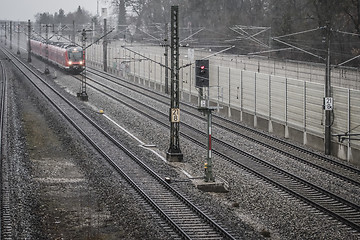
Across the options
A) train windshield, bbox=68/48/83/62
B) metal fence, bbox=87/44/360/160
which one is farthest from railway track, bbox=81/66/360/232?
train windshield, bbox=68/48/83/62

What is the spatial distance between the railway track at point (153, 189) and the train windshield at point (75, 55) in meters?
27.1

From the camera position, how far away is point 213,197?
21.7m

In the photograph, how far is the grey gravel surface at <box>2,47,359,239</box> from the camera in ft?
58.2

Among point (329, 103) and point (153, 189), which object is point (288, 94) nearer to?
point (329, 103)

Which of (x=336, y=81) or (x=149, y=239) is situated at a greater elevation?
(x=336, y=81)

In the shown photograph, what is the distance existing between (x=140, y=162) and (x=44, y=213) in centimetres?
797

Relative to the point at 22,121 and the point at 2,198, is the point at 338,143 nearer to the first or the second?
the point at 2,198

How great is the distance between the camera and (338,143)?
92.3 ft

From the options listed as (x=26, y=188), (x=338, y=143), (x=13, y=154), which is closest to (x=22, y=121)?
(x=13, y=154)

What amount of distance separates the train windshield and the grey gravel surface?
32750 millimetres

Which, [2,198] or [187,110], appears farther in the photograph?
[187,110]

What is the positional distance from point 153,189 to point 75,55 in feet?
151

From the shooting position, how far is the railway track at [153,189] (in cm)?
1776

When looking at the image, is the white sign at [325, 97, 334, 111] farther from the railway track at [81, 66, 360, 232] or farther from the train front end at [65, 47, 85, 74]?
the train front end at [65, 47, 85, 74]
